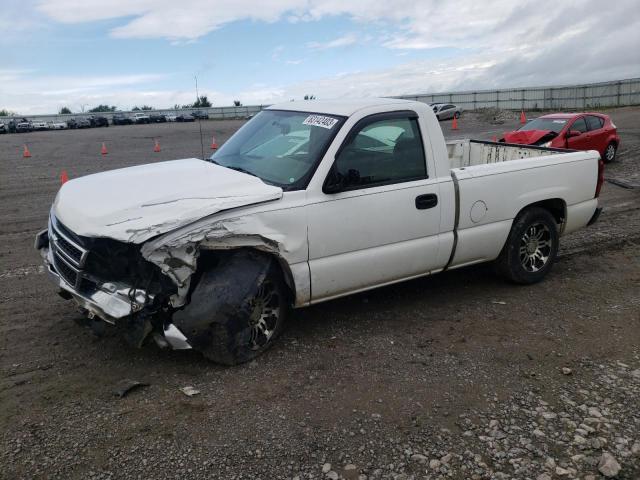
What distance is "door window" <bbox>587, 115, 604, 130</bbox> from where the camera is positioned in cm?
1457

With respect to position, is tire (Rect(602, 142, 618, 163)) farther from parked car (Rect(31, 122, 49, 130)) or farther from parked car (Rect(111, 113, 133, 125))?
parked car (Rect(111, 113, 133, 125))

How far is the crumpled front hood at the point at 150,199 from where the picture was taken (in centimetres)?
369

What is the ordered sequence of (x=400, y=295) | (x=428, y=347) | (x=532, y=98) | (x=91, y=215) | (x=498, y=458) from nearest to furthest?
(x=498, y=458), (x=91, y=215), (x=428, y=347), (x=400, y=295), (x=532, y=98)

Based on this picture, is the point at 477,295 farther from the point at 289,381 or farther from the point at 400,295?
the point at 289,381

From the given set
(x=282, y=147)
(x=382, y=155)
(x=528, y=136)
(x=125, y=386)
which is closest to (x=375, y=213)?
(x=382, y=155)

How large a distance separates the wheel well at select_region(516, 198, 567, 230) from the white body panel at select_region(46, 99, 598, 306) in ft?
0.19

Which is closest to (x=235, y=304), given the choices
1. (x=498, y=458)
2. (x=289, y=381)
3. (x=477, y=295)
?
(x=289, y=381)

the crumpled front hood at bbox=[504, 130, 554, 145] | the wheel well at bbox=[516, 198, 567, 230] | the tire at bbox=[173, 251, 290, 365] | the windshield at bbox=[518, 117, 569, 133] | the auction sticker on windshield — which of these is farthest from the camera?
the windshield at bbox=[518, 117, 569, 133]

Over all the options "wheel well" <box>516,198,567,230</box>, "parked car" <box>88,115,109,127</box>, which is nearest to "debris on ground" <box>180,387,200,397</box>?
"wheel well" <box>516,198,567,230</box>

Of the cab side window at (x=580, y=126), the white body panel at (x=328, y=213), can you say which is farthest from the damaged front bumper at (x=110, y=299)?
the cab side window at (x=580, y=126)

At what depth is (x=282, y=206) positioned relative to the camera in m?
4.14

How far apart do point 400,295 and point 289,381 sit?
2.02m

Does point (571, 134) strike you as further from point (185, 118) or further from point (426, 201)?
point (185, 118)

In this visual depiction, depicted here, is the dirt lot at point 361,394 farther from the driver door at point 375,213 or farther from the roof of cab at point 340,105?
the roof of cab at point 340,105
